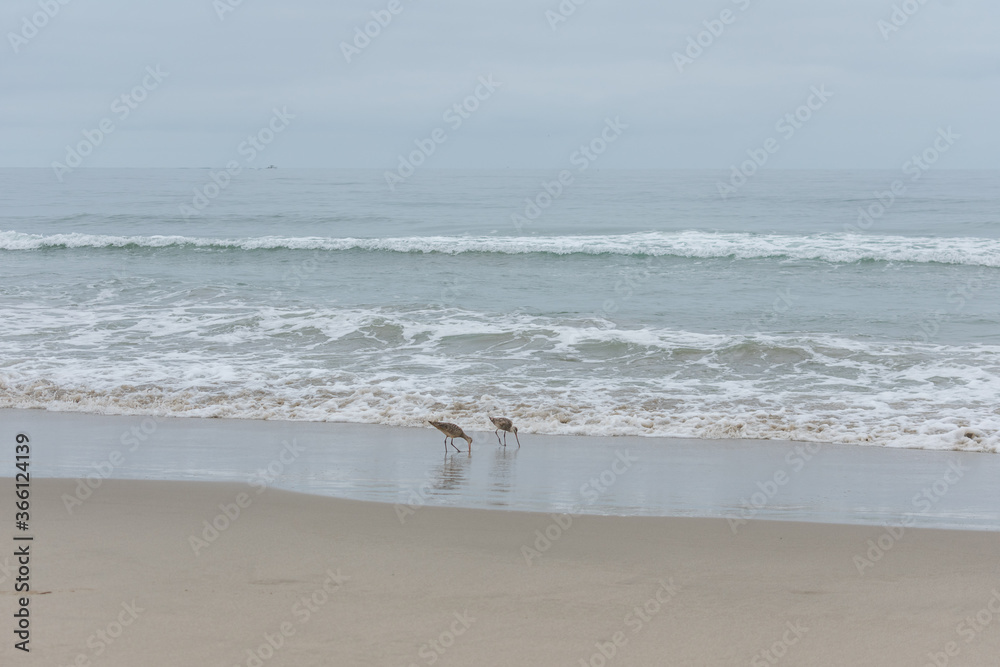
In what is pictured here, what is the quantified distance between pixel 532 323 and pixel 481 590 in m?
9.64

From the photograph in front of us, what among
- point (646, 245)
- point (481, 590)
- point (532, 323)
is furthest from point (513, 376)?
point (646, 245)

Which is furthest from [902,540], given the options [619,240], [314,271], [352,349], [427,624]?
[619,240]

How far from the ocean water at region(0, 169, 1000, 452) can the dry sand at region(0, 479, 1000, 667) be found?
10.2 ft

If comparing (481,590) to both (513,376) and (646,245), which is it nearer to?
(513,376)

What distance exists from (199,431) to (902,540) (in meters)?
6.50

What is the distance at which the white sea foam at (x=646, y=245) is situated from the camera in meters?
A: 22.2

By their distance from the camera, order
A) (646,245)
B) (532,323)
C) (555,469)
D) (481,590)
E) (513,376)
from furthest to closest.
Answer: (646,245) → (532,323) → (513,376) → (555,469) → (481,590)

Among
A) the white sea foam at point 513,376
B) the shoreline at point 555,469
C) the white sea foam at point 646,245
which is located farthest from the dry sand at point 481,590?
the white sea foam at point 646,245

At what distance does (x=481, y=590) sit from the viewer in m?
4.20

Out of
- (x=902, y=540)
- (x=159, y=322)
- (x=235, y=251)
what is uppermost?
(x=235, y=251)

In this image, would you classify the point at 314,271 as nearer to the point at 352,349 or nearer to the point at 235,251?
the point at 235,251

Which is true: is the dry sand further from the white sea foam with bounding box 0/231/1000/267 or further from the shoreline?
the white sea foam with bounding box 0/231/1000/267

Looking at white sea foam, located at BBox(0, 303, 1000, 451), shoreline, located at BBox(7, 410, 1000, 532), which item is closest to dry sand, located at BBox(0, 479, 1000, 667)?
shoreline, located at BBox(7, 410, 1000, 532)

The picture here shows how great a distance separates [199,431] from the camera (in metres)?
8.13
